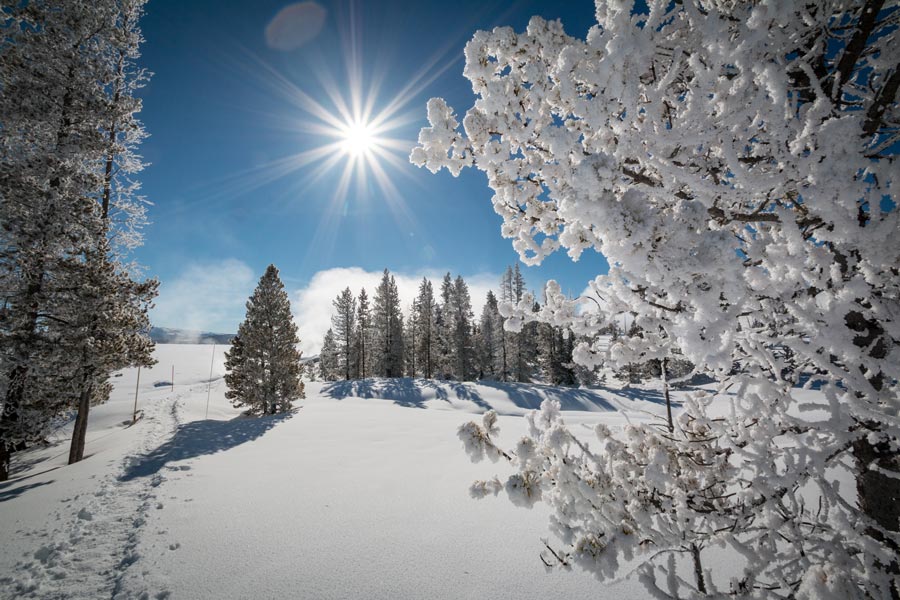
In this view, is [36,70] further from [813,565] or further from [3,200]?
[813,565]

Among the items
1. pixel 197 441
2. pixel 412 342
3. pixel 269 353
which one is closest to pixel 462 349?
pixel 412 342

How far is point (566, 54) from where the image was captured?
1808 mm

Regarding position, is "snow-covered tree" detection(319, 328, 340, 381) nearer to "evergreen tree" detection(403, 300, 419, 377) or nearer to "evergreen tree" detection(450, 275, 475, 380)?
"evergreen tree" detection(403, 300, 419, 377)

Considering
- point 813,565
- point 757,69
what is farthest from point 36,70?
point 813,565

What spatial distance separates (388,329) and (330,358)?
16.5 m

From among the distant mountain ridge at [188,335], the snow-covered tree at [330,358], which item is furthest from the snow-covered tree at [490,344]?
the distant mountain ridge at [188,335]

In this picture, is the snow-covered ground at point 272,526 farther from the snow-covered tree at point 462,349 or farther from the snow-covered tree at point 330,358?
the snow-covered tree at point 330,358

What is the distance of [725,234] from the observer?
49.6 inches

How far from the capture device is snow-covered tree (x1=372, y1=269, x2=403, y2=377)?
119 feet

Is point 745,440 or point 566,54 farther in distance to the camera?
point 745,440

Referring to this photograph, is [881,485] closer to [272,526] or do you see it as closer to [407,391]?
[272,526]

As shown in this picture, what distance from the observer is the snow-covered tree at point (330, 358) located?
4706 cm

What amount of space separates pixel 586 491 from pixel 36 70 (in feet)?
46.6

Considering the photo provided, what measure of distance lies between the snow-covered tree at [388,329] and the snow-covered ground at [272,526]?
2617 centimetres
